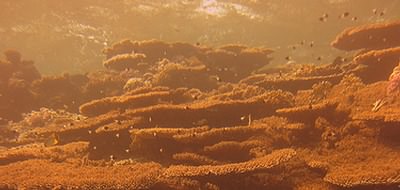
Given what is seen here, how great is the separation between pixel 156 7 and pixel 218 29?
1313 cm

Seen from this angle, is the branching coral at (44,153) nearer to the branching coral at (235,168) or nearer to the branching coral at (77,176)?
the branching coral at (77,176)

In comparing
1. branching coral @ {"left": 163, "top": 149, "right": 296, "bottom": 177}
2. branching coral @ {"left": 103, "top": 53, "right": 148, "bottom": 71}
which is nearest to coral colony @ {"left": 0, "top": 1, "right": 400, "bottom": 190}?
branching coral @ {"left": 163, "top": 149, "right": 296, "bottom": 177}

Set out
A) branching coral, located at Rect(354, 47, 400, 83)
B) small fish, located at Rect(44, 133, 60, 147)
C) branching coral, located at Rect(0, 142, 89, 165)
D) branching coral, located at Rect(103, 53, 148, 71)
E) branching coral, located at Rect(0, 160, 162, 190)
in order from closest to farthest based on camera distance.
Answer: branching coral, located at Rect(0, 160, 162, 190) → branching coral, located at Rect(0, 142, 89, 165) → small fish, located at Rect(44, 133, 60, 147) → branching coral, located at Rect(354, 47, 400, 83) → branching coral, located at Rect(103, 53, 148, 71)

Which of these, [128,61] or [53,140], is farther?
[128,61]

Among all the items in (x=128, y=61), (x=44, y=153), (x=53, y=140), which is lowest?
(x=44, y=153)

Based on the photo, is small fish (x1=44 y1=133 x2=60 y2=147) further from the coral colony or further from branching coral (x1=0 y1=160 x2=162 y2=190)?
branching coral (x1=0 y1=160 x2=162 y2=190)

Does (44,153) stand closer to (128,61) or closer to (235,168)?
(235,168)

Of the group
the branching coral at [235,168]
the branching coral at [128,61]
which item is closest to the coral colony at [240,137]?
the branching coral at [235,168]

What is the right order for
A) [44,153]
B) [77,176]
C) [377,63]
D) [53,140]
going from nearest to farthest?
[77,176] < [44,153] < [53,140] < [377,63]

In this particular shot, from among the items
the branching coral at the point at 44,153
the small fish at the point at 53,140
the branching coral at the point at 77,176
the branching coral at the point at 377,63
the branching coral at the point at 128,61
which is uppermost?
the branching coral at the point at 128,61

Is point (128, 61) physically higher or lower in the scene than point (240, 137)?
higher

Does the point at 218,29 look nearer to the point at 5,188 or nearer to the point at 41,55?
the point at 41,55

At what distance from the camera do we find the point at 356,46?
1639cm

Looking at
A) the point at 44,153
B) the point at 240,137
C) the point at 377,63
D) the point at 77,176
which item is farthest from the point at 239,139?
the point at 377,63
